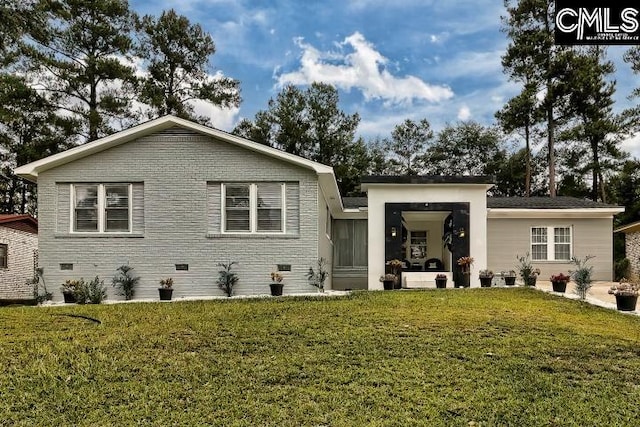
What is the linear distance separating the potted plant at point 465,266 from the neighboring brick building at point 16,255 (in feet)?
50.3

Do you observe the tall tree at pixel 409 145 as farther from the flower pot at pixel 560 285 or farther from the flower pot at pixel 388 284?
the flower pot at pixel 560 285

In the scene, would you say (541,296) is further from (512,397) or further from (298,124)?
(298,124)

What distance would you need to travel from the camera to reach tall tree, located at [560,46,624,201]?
28375mm

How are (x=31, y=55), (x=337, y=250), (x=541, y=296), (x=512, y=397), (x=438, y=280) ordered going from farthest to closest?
(x=31, y=55) < (x=337, y=250) < (x=438, y=280) < (x=541, y=296) < (x=512, y=397)

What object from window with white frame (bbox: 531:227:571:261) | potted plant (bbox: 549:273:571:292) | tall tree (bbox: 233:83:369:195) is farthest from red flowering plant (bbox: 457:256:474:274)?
tall tree (bbox: 233:83:369:195)

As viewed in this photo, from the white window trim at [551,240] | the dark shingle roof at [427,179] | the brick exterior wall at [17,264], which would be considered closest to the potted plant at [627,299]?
the dark shingle roof at [427,179]

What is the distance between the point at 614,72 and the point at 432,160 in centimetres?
1343

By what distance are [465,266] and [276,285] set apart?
6254 millimetres

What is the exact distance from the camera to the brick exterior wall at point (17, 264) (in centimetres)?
1853

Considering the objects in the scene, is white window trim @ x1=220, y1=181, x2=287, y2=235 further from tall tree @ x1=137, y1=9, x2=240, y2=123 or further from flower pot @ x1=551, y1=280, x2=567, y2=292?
tall tree @ x1=137, y1=9, x2=240, y2=123

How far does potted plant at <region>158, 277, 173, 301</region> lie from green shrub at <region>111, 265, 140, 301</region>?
2.63 ft

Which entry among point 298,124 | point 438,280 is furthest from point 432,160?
point 438,280

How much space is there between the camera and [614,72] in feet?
97.3

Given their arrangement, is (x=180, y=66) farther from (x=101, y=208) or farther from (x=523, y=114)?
(x=523, y=114)
